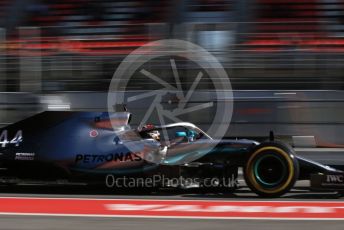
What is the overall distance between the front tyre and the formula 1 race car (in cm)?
1

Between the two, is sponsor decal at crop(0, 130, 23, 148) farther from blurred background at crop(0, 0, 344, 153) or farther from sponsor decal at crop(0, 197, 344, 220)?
blurred background at crop(0, 0, 344, 153)

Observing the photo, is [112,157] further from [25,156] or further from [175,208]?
[175,208]

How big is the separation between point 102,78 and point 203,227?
18.3ft

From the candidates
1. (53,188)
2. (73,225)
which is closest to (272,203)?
(73,225)

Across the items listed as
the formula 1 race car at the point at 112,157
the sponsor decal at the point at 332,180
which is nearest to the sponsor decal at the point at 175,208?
the sponsor decal at the point at 332,180

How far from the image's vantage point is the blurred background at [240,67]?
9586 mm

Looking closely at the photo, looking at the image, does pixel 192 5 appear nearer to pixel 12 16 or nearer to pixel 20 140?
pixel 12 16

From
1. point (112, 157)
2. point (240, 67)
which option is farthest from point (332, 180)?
point (240, 67)

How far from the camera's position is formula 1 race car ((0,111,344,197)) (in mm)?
6961

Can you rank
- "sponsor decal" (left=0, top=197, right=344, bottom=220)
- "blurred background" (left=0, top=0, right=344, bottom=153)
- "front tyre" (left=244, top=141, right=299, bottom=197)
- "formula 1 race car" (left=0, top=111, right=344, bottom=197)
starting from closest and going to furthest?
"sponsor decal" (left=0, top=197, right=344, bottom=220) → "front tyre" (left=244, top=141, right=299, bottom=197) → "formula 1 race car" (left=0, top=111, right=344, bottom=197) → "blurred background" (left=0, top=0, right=344, bottom=153)

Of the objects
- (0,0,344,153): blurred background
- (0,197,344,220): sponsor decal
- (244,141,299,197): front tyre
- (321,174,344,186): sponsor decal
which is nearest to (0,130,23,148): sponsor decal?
(0,197,344,220): sponsor decal

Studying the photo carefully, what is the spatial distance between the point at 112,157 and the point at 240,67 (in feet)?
13.0

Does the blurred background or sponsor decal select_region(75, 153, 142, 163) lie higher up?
the blurred background

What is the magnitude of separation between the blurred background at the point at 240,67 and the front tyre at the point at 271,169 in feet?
7.94
